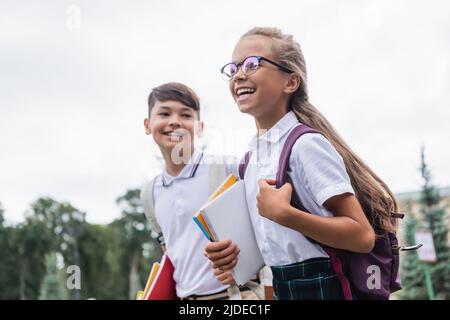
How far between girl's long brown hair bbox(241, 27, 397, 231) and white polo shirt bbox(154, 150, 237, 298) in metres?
0.61

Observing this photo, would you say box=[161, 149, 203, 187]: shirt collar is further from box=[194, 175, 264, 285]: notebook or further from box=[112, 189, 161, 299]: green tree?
box=[112, 189, 161, 299]: green tree

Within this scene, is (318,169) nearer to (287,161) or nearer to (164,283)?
(287,161)

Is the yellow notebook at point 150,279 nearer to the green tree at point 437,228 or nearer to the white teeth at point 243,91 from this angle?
the white teeth at point 243,91

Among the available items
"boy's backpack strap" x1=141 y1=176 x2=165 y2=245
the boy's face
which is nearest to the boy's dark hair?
the boy's face

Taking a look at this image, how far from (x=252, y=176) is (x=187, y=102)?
80 cm

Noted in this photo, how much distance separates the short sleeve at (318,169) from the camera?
5.35 ft

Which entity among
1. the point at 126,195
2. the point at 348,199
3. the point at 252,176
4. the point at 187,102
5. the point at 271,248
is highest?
the point at 126,195

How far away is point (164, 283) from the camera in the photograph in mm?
2477

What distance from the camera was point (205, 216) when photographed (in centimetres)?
185

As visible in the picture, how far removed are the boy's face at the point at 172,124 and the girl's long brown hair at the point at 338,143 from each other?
722 millimetres

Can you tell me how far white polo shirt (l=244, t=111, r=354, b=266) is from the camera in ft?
5.41
